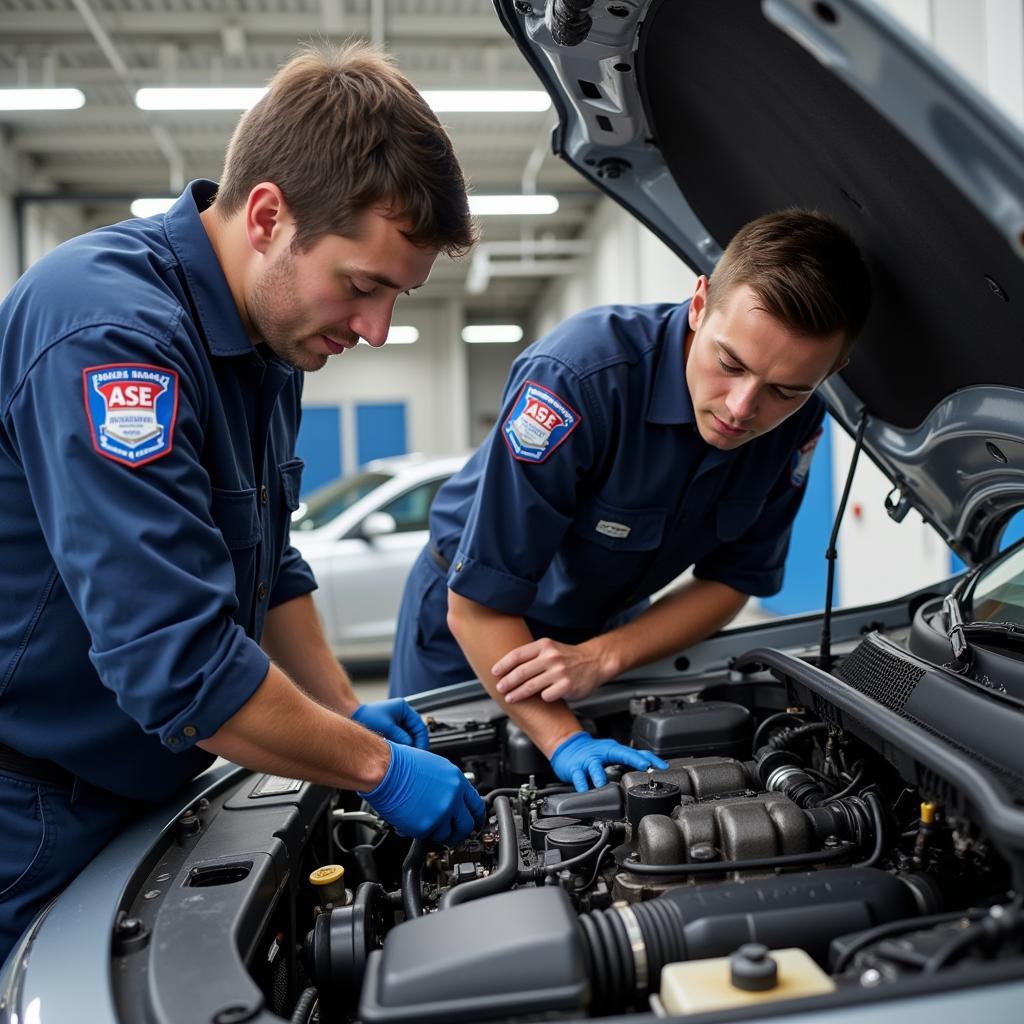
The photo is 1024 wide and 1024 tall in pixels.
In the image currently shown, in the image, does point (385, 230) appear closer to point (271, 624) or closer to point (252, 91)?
point (271, 624)

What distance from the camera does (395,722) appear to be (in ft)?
5.36

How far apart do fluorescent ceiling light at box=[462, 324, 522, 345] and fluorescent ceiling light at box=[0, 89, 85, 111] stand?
8966 millimetres

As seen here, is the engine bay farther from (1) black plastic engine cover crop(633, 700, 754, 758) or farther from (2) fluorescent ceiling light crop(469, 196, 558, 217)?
(2) fluorescent ceiling light crop(469, 196, 558, 217)

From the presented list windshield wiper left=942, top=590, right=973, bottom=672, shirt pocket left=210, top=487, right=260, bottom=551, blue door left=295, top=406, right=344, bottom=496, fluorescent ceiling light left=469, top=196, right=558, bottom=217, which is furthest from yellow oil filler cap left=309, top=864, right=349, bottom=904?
blue door left=295, top=406, right=344, bottom=496

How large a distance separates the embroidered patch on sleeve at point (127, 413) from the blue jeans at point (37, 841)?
496 millimetres

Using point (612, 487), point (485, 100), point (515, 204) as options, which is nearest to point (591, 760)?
point (612, 487)

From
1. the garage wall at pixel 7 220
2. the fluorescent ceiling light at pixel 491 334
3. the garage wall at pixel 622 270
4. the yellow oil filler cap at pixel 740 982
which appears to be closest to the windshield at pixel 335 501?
the garage wall at pixel 622 270

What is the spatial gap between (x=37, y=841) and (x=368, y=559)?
398 centimetres

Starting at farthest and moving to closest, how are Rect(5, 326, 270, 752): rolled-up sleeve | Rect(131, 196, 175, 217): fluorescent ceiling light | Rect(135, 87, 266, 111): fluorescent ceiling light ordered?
Rect(131, 196, 175, 217): fluorescent ceiling light
Rect(135, 87, 266, 111): fluorescent ceiling light
Rect(5, 326, 270, 752): rolled-up sleeve

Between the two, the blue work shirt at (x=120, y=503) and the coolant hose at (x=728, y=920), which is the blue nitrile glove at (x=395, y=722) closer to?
the blue work shirt at (x=120, y=503)

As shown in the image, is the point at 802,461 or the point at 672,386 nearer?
the point at 672,386

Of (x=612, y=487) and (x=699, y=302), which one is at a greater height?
(x=699, y=302)

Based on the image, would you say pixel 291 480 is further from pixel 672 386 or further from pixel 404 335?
pixel 404 335

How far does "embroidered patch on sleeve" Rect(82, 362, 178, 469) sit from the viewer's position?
1.00 metres
